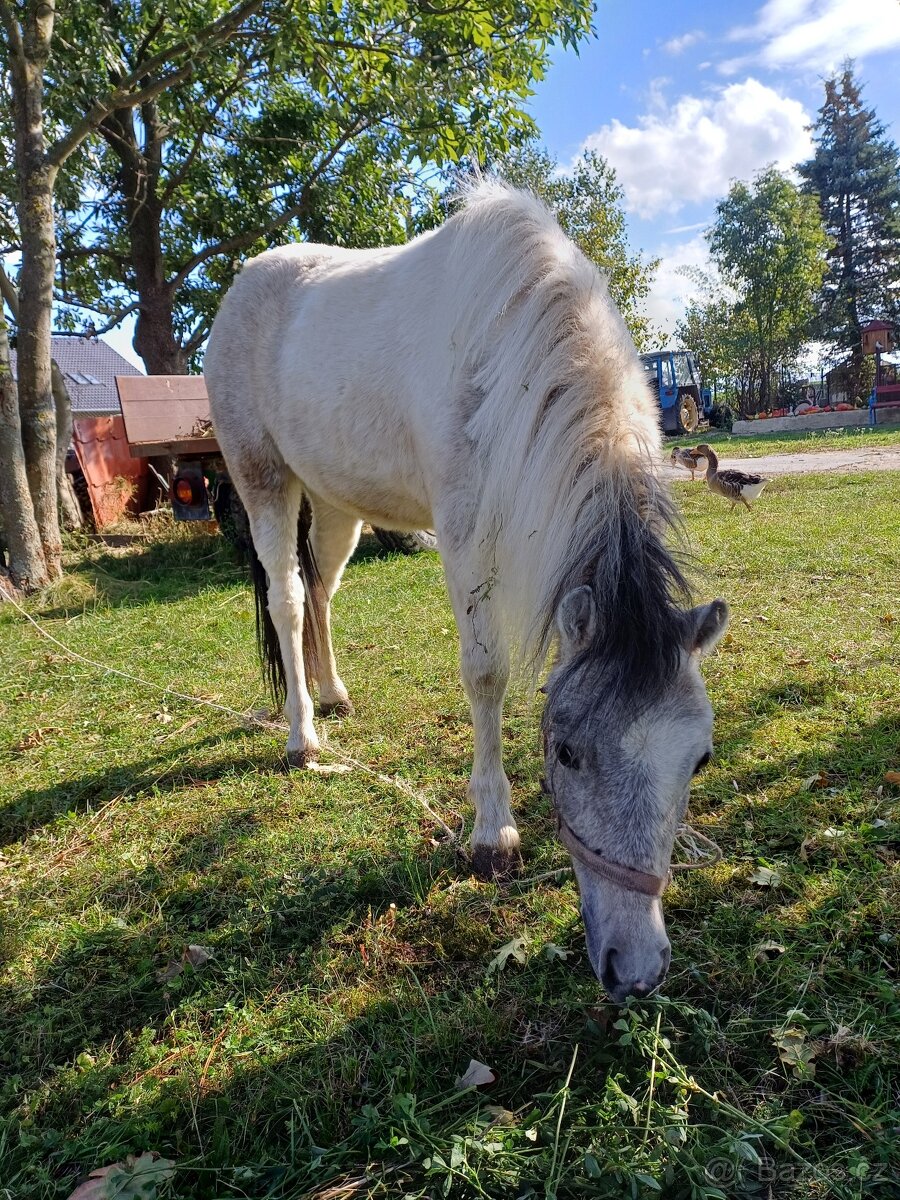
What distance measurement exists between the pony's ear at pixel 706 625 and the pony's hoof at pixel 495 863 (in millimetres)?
1142

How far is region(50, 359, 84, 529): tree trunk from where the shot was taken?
8977mm

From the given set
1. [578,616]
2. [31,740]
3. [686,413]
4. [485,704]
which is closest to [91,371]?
[686,413]

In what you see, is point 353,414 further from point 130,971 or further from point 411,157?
point 411,157

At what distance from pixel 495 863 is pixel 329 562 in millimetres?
2282

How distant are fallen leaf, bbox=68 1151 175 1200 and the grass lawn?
35 millimetres

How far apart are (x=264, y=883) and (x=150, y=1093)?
2.79 feet

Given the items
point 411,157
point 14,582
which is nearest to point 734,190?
point 411,157

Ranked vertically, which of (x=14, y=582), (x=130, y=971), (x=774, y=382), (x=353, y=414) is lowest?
(x=130, y=971)

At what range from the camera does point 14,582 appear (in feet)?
21.9

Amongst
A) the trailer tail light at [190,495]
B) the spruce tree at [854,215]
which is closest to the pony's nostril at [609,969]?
the trailer tail light at [190,495]

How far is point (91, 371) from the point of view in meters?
40.7

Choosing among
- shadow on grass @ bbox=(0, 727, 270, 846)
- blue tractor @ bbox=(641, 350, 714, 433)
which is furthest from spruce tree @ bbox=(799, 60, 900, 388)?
shadow on grass @ bbox=(0, 727, 270, 846)

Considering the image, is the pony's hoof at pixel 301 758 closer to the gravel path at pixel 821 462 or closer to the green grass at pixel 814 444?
the gravel path at pixel 821 462

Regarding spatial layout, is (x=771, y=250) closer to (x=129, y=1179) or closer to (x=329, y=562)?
(x=329, y=562)
